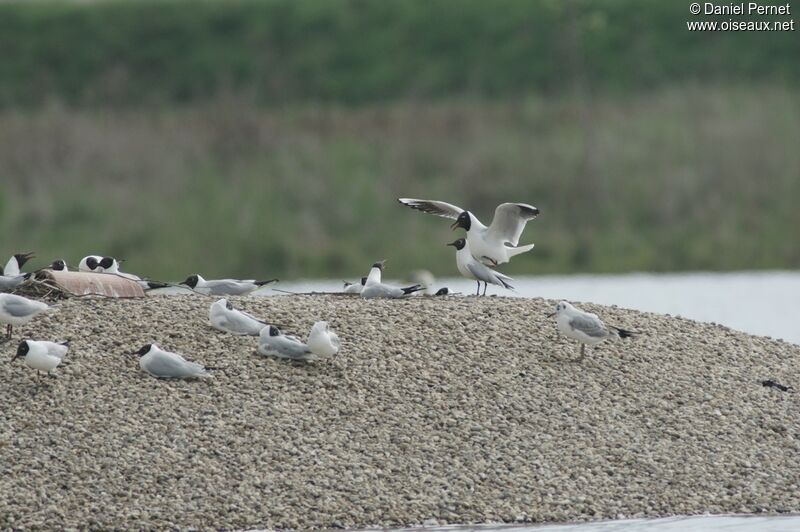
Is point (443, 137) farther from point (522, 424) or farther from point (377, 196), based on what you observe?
point (522, 424)

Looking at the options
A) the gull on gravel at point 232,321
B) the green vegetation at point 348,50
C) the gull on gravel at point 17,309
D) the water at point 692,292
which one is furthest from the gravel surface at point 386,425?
the green vegetation at point 348,50

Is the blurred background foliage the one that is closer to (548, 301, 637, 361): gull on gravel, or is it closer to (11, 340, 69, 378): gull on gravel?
(548, 301, 637, 361): gull on gravel

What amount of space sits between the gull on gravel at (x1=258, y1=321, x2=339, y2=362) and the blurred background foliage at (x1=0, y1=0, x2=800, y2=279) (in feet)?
51.9

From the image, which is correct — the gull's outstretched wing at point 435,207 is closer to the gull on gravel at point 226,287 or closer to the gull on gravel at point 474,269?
the gull on gravel at point 474,269

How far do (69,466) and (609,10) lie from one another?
1320 inches

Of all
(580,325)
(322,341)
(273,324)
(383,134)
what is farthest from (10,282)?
(383,134)

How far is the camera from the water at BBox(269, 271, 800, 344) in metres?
18.8

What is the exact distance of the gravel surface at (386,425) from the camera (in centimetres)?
864

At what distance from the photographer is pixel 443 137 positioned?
103ft

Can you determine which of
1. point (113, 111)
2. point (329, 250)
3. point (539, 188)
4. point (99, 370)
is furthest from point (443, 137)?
point (99, 370)

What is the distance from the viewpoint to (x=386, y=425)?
31.3 ft

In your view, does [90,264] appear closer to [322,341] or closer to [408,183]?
[322,341]

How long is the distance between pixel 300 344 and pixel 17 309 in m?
2.00

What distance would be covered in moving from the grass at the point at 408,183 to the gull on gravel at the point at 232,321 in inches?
605
